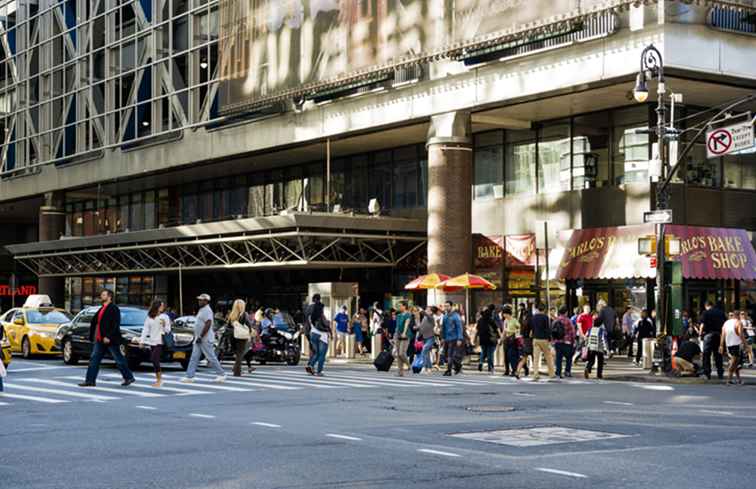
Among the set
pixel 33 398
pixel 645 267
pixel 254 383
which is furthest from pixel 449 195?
pixel 33 398

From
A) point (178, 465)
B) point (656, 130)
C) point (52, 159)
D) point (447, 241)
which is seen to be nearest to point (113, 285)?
point (52, 159)

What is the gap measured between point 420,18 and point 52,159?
31.6 meters

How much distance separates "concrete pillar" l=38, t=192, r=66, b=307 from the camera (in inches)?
2527

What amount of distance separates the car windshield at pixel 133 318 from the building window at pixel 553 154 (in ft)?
52.7

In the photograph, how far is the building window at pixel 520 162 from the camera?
4019 cm

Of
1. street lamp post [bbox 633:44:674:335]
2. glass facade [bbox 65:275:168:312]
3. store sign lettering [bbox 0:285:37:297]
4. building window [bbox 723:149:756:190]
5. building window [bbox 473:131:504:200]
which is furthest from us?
store sign lettering [bbox 0:285:37:297]

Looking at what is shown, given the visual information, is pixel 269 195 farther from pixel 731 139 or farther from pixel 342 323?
pixel 731 139

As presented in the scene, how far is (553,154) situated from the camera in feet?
129

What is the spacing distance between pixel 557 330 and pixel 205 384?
873 centimetres

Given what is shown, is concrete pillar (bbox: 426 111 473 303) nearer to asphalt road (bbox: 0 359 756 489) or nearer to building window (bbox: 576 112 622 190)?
building window (bbox: 576 112 622 190)

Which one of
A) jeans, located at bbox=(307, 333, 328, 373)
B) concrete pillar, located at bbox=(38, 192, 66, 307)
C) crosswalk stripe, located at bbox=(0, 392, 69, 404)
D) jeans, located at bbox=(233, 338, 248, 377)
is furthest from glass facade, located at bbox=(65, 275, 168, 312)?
crosswalk stripe, located at bbox=(0, 392, 69, 404)

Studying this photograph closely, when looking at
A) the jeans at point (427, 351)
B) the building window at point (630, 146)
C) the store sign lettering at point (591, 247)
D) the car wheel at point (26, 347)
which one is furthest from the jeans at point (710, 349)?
the car wheel at point (26, 347)

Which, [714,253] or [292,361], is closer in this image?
[292,361]

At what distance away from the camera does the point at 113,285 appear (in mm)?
65688
